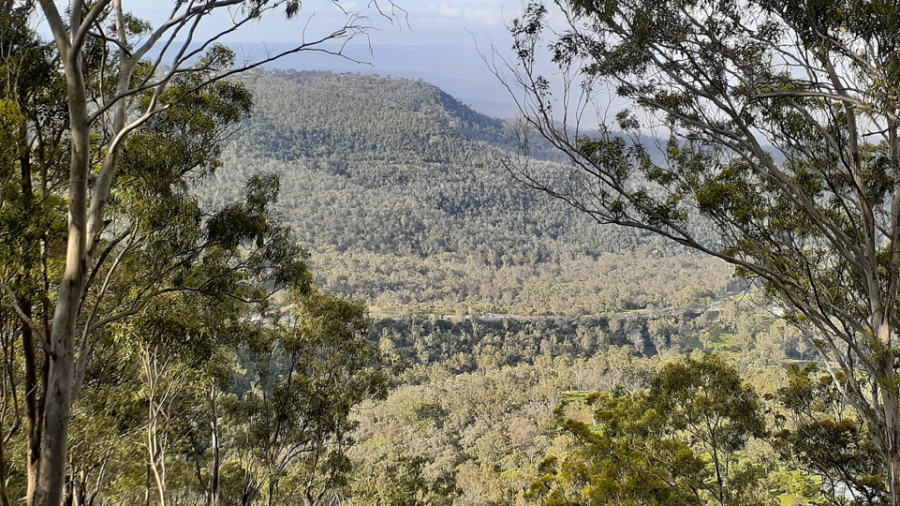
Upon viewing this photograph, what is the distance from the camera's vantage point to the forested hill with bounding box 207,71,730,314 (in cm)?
4972

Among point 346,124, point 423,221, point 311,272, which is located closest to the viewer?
point 311,272

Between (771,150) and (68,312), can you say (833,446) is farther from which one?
(68,312)

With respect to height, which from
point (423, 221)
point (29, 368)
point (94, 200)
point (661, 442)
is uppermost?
point (94, 200)

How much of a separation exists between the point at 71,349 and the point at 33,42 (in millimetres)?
2043

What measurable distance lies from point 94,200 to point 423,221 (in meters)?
65.1

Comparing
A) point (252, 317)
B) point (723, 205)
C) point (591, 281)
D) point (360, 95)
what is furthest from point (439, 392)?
point (360, 95)

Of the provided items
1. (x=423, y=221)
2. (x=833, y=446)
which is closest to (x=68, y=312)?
(x=833, y=446)

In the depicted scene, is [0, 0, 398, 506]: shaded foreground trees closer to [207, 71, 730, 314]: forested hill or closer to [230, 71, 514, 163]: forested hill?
[207, 71, 730, 314]: forested hill

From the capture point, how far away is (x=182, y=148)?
4.16 m

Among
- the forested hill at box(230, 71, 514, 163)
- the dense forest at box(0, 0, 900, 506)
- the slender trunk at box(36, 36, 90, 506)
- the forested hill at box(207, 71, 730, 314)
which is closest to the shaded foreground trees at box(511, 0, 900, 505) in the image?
the dense forest at box(0, 0, 900, 506)

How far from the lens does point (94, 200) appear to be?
279cm

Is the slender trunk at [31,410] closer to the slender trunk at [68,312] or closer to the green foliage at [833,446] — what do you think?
the slender trunk at [68,312]

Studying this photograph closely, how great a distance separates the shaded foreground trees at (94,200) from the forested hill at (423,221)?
114 feet

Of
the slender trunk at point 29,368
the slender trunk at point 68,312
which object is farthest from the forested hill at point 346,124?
the slender trunk at point 68,312
